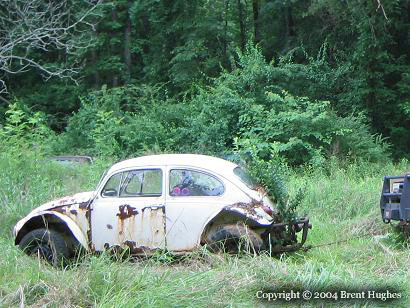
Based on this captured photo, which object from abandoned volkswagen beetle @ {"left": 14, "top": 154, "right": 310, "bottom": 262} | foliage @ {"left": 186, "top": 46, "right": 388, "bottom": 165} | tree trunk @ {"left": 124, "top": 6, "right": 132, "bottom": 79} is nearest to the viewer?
abandoned volkswagen beetle @ {"left": 14, "top": 154, "right": 310, "bottom": 262}

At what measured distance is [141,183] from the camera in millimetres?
8000

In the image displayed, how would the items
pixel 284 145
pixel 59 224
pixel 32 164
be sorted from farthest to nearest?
pixel 284 145, pixel 32 164, pixel 59 224

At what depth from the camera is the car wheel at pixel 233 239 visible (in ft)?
23.5

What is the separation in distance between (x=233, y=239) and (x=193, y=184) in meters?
0.97

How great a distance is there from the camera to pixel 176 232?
7531 mm

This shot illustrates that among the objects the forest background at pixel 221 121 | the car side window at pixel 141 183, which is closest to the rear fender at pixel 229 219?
the forest background at pixel 221 121

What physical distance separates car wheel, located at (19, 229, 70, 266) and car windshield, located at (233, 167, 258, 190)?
2573mm

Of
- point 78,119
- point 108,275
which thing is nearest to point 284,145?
point 78,119

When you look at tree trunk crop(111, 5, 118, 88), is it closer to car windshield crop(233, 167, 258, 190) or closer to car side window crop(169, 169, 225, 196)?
car windshield crop(233, 167, 258, 190)

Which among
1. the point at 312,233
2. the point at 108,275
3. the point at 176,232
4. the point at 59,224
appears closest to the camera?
the point at 108,275

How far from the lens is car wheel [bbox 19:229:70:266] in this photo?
25.7ft

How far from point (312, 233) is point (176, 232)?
2.77m

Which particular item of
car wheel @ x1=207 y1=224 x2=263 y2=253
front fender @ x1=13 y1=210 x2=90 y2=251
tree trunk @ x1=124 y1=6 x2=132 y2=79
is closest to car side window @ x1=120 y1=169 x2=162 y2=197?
front fender @ x1=13 y1=210 x2=90 y2=251

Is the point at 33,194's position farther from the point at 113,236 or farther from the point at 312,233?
the point at 312,233
